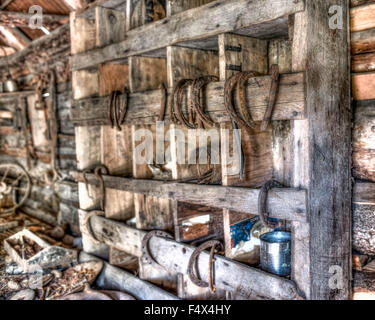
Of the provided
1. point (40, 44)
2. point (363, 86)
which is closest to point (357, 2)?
point (363, 86)

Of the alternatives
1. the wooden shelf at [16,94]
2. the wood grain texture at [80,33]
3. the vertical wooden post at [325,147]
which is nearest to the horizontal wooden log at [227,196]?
the vertical wooden post at [325,147]

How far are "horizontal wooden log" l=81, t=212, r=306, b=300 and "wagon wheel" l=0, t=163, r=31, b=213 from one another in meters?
4.16

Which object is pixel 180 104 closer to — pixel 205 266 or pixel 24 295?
pixel 205 266

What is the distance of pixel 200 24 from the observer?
8.68 feet

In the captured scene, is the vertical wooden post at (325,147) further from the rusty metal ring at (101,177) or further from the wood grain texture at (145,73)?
the rusty metal ring at (101,177)

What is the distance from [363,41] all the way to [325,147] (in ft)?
2.39

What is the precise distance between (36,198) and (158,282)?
15.3 feet

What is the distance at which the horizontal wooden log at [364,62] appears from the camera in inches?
90.3

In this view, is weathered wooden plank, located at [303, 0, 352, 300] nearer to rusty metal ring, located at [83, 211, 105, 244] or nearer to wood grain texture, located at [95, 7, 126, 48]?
wood grain texture, located at [95, 7, 126, 48]

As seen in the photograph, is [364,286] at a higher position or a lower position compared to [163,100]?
lower

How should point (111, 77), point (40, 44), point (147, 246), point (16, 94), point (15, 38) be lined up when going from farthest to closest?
point (16, 94) < point (15, 38) < point (40, 44) < point (111, 77) < point (147, 246)

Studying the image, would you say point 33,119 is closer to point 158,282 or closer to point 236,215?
point 158,282

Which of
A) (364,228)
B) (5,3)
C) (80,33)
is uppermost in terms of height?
(5,3)

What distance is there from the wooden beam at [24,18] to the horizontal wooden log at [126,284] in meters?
3.51
